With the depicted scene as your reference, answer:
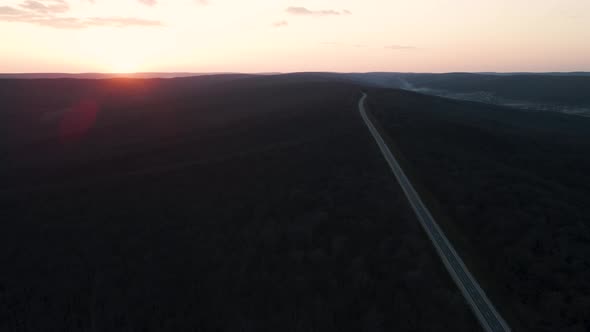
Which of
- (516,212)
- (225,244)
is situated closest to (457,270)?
(516,212)

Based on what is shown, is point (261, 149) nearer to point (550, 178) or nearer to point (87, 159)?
point (87, 159)

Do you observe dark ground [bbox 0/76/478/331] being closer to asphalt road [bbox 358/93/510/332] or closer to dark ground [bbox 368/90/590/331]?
asphalt road [bbox 358/93/510/332]

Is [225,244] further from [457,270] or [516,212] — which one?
[516,212]

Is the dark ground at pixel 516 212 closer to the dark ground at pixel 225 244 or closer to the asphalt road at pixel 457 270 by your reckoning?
the asphalt road at pixel 457 270

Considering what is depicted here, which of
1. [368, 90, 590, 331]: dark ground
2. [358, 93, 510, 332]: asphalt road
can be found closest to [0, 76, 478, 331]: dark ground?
[358, 93, 510, 332]: asphalt road

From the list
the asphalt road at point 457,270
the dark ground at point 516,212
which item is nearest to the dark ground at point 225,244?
the asphalt road at point 457,270

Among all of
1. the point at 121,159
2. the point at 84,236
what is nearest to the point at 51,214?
the point at 84,236
